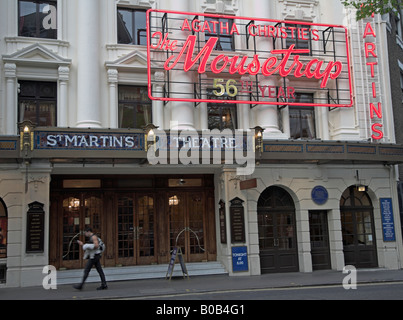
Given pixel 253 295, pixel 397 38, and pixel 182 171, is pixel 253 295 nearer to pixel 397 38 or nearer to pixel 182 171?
pixel 182 171

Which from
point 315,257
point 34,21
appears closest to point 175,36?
point 34,21

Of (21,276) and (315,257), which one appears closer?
(21,276)

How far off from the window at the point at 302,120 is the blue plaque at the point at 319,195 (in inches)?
87.7

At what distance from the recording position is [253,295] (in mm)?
12805

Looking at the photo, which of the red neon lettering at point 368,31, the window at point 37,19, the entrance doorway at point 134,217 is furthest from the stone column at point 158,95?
the red neon lettering at point 368,31

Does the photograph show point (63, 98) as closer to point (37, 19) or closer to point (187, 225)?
point (37, 19)

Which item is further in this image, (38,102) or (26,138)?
(38,102)

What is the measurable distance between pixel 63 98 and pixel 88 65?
1492 mm

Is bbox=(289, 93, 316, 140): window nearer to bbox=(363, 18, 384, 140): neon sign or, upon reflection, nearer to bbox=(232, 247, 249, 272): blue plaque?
bbox=(363, 18, 384, 140): neon sign

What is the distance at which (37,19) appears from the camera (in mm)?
17594

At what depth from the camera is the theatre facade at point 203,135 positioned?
16.3m

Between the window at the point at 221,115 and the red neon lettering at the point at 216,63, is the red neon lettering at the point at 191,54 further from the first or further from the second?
the window at the point at 221,115

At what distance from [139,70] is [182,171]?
13.6 feet

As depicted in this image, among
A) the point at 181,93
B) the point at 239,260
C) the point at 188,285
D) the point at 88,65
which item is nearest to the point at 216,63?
the point at 181,93
